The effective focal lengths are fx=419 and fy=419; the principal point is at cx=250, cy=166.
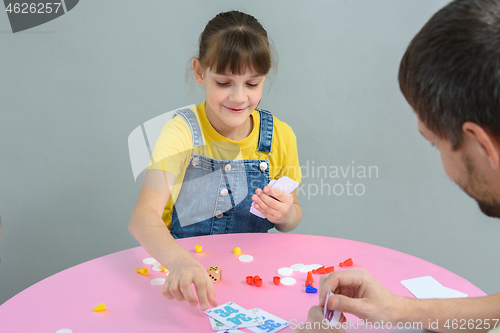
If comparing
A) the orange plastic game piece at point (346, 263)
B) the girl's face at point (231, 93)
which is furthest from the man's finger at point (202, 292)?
the girl's face at point (231, 93)

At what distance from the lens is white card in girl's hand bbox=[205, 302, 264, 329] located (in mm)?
747

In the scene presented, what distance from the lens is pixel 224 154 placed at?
143cm

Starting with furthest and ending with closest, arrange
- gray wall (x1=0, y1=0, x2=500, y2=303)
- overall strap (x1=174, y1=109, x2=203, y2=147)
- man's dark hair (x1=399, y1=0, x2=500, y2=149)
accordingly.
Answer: gray wall (x1=0, y1=0, x2=500, y2=303), overall strap (x1=174, y1=109, x2=203, y2=147), man's dark hair (x1=399, y1=0, x2=500, y2=149)

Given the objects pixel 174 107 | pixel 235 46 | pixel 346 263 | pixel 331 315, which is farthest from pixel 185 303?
pixel 174 107

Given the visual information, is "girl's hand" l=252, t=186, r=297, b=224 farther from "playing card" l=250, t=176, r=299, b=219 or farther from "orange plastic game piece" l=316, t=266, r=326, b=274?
"orange plastic game piece" l=316, t=266, r=326, b=274

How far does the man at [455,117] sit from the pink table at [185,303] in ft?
0.39

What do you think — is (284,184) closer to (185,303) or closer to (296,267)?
(296,267)

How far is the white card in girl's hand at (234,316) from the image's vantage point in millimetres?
747

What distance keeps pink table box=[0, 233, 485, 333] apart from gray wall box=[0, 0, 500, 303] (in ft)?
3.38

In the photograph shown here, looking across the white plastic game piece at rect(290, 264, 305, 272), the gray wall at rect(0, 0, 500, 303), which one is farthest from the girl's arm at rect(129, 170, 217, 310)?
the gray wall at rect(0, 0, 500, 303)

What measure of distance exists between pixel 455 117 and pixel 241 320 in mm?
496

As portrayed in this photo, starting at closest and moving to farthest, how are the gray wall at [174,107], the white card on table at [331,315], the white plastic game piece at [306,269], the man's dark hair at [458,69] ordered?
the man's dark hair at [458,69] < the white card on table at [331,315] < the white plastic game piece at [306,269] < the gray wall at [174,107]

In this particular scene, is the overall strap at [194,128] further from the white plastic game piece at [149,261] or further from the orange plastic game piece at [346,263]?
the orange plastic game piece at [346,263]

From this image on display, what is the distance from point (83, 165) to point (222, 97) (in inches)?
39.5
